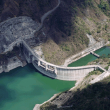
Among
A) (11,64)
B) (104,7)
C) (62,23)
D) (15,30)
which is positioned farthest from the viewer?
(104,7)

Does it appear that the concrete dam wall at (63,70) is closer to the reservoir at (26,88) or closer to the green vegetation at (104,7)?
the reservoir at (26,88)

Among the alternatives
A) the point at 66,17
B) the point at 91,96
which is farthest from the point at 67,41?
the point at 91,96

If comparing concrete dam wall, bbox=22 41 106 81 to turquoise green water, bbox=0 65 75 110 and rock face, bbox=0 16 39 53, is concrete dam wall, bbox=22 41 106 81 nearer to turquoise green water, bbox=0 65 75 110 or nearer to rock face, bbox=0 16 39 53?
turquoise green water, bbox=0 65 75 110

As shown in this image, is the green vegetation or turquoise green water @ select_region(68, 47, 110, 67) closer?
turquoise green water @ select_region(68, 47, 110, 67)

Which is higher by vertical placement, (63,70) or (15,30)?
(15,30)

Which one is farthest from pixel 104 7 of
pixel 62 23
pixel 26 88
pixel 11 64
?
pixel 26 88

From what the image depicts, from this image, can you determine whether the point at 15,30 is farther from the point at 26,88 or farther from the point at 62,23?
the point at 26,88

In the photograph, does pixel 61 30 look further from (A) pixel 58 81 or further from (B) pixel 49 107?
(B) pixel 49 107

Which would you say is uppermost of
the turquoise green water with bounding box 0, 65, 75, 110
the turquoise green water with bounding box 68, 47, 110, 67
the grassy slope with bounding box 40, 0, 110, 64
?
the grassy slope with bounding box 40, 0, 110, 64

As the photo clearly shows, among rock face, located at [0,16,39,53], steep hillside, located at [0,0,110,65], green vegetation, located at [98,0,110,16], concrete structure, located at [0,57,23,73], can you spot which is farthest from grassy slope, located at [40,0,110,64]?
concrete structure, located at [0,57,23,73]
